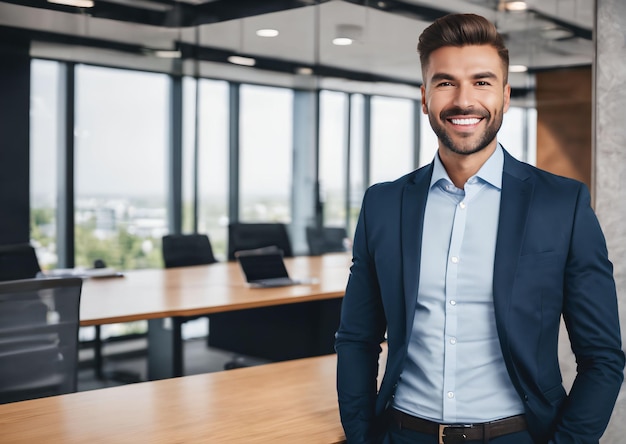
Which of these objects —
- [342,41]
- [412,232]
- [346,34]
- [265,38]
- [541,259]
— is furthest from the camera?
[265,38]

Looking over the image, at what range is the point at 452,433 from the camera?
5.30 ft

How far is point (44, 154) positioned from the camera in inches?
292

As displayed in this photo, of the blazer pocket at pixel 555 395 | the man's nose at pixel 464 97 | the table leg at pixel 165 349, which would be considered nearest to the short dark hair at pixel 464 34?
the man's nose at pixel 464 97

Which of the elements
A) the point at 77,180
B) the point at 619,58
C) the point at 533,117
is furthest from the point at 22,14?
the point at 619,58

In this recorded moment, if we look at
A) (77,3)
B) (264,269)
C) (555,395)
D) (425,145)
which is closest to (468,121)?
(555,395)

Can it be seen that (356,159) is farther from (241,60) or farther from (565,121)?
(565,121)

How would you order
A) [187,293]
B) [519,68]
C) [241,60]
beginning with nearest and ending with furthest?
[187,293] < [519,68] < [241,60]

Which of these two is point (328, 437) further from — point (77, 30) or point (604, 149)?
point (77, 30)

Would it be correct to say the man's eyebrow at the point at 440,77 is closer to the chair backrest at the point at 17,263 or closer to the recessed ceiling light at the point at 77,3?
the chair backrest at the point at 17,263

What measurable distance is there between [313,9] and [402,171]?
1.90 metres

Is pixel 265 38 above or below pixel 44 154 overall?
above

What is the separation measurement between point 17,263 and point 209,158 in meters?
4.32

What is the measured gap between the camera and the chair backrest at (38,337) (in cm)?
260

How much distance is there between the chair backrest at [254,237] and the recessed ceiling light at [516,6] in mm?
2411
